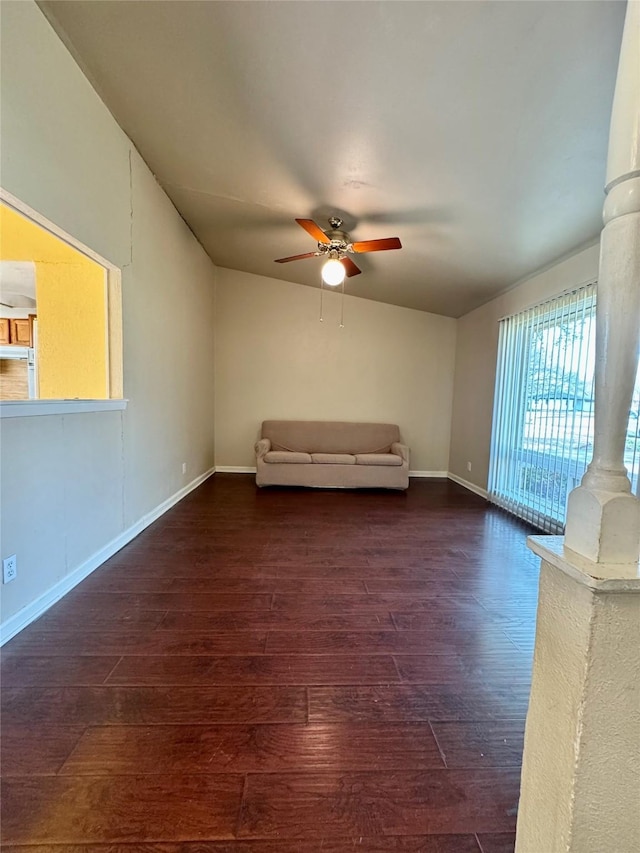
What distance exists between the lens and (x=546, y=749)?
73 cm

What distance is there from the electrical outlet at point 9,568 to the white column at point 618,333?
7.45 ft

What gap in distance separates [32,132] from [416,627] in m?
3.20

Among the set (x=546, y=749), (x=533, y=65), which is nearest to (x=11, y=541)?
(x=546, y=749)

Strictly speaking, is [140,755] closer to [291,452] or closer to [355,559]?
[355,559]

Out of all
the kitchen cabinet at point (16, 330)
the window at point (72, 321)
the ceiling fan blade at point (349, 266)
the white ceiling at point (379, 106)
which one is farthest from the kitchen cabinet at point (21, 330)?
the ceiling fan blade at point (349, 266)

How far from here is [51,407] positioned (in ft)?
6.45

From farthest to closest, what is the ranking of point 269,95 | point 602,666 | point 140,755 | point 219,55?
point 269,95 < point 219,55 < point 140,755 < point 602,666

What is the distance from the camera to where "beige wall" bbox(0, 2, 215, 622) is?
1.73 meters

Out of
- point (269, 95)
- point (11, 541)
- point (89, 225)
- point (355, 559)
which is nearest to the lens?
point (11, 541)

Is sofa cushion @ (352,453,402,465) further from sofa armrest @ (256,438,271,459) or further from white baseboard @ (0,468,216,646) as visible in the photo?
white baseboard @ (0,468,216,646)

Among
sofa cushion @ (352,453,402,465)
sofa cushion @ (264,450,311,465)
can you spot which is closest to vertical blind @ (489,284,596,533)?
sofa cushion @ (352,453,402,465)

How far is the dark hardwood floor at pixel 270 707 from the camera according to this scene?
1.00 m

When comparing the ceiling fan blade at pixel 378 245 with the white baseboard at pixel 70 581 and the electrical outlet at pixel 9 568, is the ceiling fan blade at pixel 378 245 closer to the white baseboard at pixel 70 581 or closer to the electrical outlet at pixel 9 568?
the white baseboard at pixel 70 581

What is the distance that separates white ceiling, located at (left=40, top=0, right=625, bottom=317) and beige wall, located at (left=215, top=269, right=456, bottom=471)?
6.95ft
